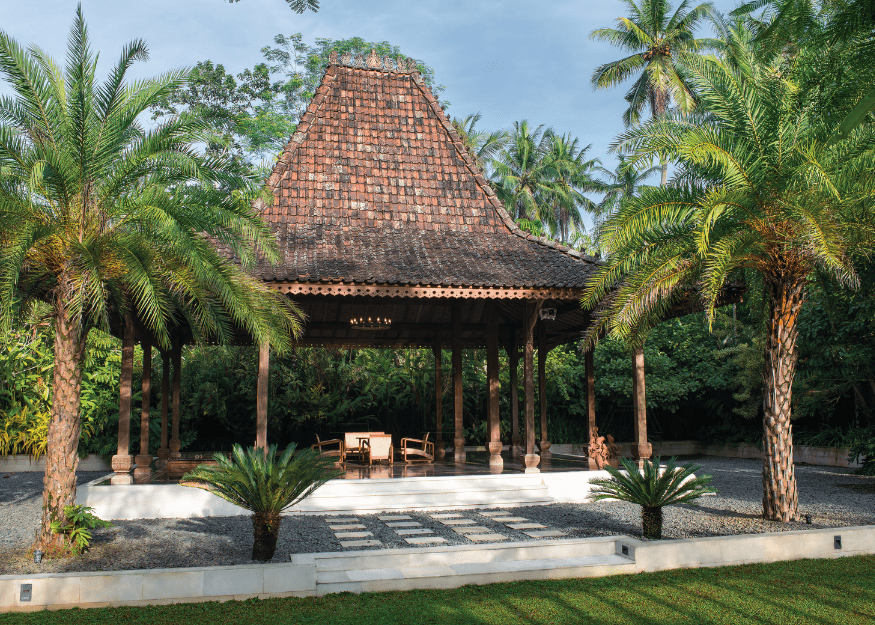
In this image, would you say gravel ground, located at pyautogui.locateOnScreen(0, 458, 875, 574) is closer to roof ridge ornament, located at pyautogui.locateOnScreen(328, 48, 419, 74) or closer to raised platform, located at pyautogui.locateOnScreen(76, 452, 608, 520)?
raised platform, located at pyautogui.locateOnScreen(76, 452, 608, 520)

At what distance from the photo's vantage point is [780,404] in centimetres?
869

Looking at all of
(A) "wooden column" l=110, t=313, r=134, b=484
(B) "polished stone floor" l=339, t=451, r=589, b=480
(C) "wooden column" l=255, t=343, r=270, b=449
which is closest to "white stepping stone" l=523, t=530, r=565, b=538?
(B) "polished stone floor" l=339, t=451, r=589, b=480

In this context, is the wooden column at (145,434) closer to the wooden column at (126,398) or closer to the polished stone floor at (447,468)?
the wooden column at (126,398)

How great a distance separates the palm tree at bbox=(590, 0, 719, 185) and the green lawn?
23.7 meters

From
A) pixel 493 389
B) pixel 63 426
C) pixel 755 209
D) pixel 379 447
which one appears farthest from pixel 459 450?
pixel 63 426

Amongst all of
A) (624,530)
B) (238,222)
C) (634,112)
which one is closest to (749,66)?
(624,530)

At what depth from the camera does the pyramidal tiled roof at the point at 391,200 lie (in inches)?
434

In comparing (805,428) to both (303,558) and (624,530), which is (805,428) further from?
(303,558)

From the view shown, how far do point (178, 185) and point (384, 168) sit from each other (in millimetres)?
5756

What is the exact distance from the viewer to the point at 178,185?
7914mm

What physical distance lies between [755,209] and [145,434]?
10834 millimetres

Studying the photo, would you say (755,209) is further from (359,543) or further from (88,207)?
(88,207)

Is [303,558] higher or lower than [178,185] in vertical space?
lower

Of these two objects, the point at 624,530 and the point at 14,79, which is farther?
the point at 624,530
